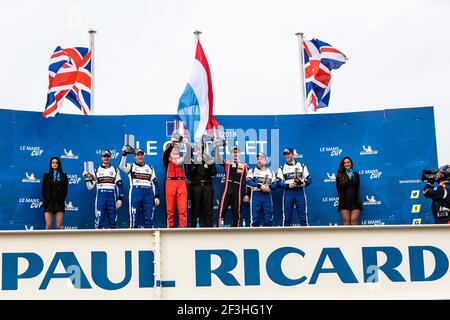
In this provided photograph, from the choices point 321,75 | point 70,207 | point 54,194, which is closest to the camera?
point 54,194

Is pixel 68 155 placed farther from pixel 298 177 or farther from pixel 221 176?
pixel 298 177

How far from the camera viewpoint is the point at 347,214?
57.2 feet

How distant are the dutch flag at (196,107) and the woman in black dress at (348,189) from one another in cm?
280

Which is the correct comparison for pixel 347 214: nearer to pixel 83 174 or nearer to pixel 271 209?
pixel 271 209

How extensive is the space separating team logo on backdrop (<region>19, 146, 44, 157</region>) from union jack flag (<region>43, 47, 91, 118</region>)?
86 cm

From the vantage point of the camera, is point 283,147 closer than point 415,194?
No

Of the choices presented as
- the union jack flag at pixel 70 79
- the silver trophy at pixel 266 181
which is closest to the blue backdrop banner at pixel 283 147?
the union jack flag at pixel 70 79

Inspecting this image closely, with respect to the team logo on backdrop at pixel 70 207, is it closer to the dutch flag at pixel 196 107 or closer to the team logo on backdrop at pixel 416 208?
the dutch flag at pixel 196 107

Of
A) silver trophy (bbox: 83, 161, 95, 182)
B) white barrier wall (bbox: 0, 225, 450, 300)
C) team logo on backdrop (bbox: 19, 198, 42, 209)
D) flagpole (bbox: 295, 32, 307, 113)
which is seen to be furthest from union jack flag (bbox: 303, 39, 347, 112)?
white barrier wall (bbox: 0, 225, 450, 300)

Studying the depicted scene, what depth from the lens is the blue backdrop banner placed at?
62.3ft

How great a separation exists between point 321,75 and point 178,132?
435 centimetres

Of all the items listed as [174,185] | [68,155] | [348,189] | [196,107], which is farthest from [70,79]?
[348,189]

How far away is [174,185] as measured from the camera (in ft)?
57.2

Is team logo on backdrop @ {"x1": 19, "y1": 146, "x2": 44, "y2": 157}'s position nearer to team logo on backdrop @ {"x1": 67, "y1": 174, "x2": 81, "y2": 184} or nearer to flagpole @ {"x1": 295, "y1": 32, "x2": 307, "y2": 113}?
team logo on backdrop @ {"x1": 67, "y1": 174, "x2": 81, "y2": 184}
